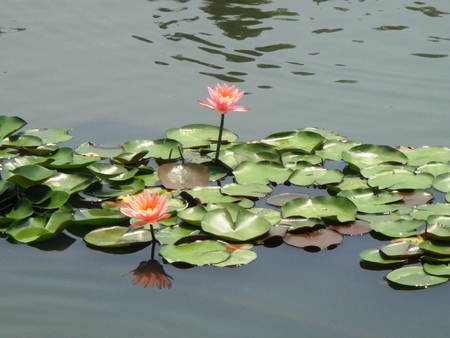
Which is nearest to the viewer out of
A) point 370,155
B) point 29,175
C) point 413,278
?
point 413,278

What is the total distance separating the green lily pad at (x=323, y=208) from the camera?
232 cm

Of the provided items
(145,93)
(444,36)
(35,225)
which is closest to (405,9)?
(444,36)

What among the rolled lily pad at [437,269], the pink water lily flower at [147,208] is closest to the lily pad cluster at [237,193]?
the rolled lily pad at [437,269]

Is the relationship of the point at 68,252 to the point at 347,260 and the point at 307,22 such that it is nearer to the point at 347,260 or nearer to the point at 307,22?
the point at 347,260

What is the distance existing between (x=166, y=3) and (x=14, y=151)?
232 centimetres

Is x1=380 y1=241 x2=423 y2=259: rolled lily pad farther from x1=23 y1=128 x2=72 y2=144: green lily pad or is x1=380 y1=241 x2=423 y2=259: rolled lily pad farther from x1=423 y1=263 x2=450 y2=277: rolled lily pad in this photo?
x1=23 y1=128 x2=72 y2=144: green lily pad

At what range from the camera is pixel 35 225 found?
2273mm

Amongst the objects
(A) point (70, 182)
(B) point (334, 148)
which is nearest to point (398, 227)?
(B) point (334, 148)

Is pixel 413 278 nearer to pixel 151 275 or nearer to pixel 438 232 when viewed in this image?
pixel 438 232

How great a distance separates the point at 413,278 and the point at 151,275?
0.78 meters

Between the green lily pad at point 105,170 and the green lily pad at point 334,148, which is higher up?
the green lily pad at point 334,148

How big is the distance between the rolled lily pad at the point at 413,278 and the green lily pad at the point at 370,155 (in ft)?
2.20

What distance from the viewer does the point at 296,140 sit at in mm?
2844

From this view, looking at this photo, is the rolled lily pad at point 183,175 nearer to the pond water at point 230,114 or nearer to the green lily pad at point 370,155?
the pond water at point 230,114
